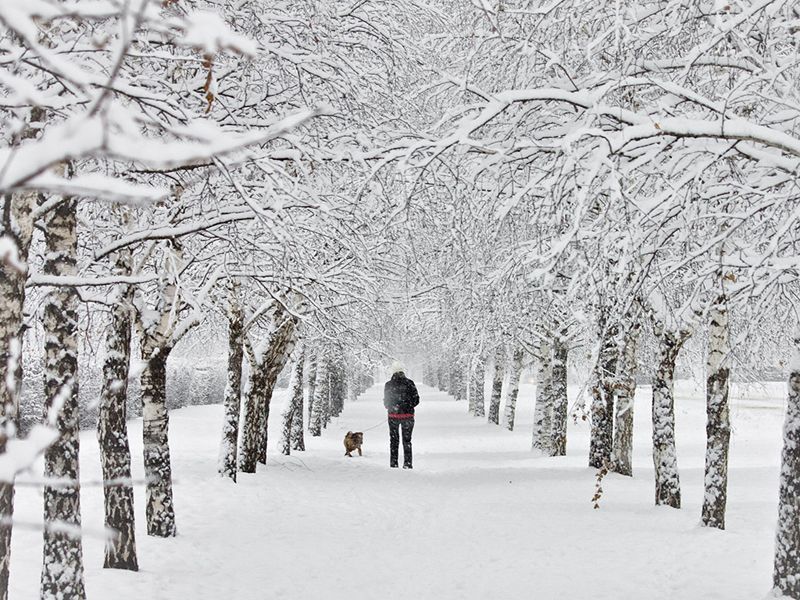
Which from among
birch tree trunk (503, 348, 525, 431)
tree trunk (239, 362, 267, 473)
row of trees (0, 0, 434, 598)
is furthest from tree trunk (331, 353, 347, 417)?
row of trees (0, 0, 434, 598)

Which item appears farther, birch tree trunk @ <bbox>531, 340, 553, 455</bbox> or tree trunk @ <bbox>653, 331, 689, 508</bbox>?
birch tree trunk @ <bbox>531, 340, 553, 455</bbox>

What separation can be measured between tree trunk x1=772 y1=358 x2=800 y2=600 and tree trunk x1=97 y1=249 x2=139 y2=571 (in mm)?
5338

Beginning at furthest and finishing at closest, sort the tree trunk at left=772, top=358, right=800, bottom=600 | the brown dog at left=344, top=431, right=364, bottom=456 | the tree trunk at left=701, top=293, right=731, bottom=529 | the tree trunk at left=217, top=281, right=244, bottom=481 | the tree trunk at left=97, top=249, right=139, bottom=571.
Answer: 1. the brown dog at left=344, top=431, right=364, bottom=456
2. the tree trunk at left=217, top=281, right=244, bottom=481
3. the tree trunk at left=701, top=293, right=731, bottom=529
4. the tree trunk at left=97, top=249, right=139, bottom=571
5. the tree trunk at left=772, top=358, right=800, bottom=600

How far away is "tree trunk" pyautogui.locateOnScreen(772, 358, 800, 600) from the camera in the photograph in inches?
234

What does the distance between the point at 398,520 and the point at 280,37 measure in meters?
6.63

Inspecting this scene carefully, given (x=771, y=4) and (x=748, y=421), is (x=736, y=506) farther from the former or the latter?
(x=748, y=421)

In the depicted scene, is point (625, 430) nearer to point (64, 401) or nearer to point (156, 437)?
point (156, 437)

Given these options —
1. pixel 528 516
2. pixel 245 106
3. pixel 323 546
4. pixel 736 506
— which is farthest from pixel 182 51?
pixel 736 506

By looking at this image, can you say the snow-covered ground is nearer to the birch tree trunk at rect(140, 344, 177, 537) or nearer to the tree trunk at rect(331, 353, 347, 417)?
the birch tree trunk at rect(140, 344, 177, 537)

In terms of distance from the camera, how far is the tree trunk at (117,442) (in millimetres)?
6699

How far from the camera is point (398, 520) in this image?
10359mm

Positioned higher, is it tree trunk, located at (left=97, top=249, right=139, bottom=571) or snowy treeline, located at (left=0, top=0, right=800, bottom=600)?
snowy treeline, located at (left=0, top=0, right=800, bottom=600)

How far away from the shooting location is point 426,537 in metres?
9.30

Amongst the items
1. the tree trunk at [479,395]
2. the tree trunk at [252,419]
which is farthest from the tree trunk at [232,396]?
the tree trunk at [479,395]
